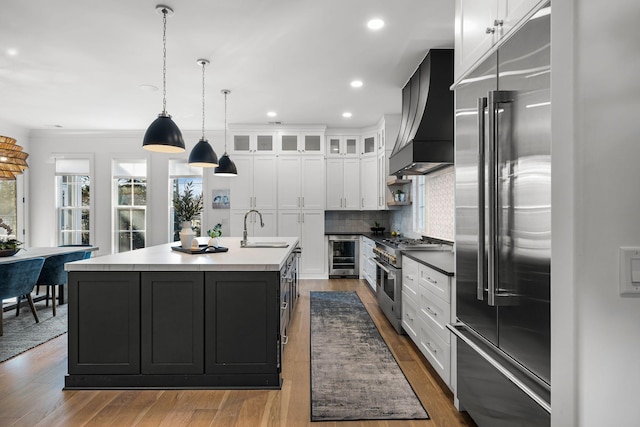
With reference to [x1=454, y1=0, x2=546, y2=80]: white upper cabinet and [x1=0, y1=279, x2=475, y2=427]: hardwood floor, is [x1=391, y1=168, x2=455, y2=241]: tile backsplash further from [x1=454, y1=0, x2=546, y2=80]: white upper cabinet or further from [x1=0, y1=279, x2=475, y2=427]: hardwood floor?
[x1=454, y1=0, x2=546, y2=80]: white upper cabinet

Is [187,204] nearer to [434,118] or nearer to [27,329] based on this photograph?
[27,329]

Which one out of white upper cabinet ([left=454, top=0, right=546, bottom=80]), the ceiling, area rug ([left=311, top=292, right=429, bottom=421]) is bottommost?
area rug ([left=311, top=292, right=429, bottom=421])

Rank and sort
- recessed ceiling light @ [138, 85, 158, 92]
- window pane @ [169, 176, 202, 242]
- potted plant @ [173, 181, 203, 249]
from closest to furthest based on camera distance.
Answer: recessed ceiling light @ [138, 85, 158, 92] → potted plant @ [173, 181, 203, 249] → window pane @ [169, 176, 202, 242]

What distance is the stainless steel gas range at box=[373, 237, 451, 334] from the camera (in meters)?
3.75

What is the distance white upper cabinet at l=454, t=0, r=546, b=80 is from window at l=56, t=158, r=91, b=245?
296 inches

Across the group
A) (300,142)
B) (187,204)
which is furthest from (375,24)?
(187,204)

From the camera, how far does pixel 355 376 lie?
2.79 meters

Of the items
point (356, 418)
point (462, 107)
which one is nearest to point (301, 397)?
point (356, 418)

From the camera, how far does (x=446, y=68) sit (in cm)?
362

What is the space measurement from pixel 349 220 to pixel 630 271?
21.2ft

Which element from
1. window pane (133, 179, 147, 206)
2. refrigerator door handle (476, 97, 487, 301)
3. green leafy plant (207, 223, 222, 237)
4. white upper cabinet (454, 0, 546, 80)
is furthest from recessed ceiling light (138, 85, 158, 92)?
refrigerator door handle (476, 97, 487, 301)

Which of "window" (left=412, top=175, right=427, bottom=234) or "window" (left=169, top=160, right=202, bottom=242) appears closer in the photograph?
"window" (left=412, top=175, right=427, bottom=234)

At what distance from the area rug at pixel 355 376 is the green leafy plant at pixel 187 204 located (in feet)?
13.2

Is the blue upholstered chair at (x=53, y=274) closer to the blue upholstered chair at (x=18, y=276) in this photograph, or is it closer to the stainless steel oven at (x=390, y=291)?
the blue upholstered chair at (x=18, y=276)
